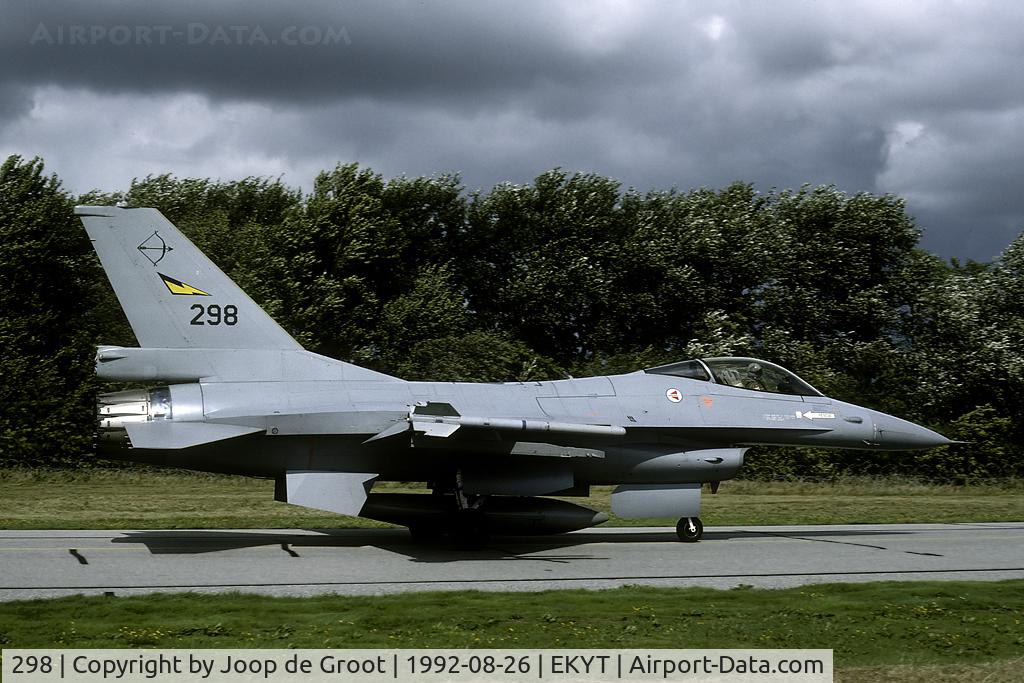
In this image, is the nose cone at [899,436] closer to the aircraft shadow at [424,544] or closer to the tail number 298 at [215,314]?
the aircraft shadow at [424,544]

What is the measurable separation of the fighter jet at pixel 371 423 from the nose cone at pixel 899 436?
179 cm

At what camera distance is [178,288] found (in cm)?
1459

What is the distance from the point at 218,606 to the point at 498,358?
25390 millimetres

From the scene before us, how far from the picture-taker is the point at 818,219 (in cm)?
5019

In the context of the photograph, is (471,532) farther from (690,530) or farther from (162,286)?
(162,286)

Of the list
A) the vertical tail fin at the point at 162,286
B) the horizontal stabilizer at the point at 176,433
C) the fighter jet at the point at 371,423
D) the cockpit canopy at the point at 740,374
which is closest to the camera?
the horizontal stabilizer at the point at 176,433

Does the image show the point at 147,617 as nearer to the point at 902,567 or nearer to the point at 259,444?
the point at 259,444

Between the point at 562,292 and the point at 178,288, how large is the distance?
103 ft

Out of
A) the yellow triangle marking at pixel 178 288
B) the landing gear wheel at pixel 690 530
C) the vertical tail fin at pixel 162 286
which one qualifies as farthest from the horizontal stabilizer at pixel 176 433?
the landing gear wheel at pixel 690 530

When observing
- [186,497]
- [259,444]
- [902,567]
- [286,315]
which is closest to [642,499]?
[902,567]

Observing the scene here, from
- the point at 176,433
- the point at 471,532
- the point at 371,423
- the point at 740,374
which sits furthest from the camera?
the point at 740,374

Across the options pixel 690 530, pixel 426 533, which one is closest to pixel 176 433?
pixel 426 533

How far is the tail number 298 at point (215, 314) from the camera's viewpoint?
14.6 metres

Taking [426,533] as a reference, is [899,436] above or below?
above
